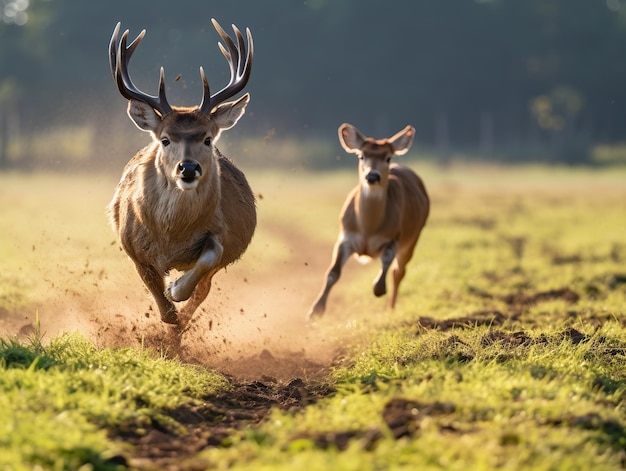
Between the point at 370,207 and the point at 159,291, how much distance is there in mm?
3326

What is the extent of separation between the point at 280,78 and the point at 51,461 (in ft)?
179

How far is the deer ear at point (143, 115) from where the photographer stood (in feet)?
25.6

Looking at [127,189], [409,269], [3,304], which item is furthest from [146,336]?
[409,269]

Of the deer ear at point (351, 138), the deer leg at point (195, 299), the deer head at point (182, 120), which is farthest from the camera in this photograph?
the deer ear at point (351, 138)

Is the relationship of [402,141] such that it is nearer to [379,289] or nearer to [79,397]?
[379,289]

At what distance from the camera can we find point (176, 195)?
7.64m

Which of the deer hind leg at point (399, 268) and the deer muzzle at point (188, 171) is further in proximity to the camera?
the deer hind leg at point (399, 268)

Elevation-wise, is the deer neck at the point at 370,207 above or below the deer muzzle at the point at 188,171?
below

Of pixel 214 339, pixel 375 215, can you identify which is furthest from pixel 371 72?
pixel 214 339

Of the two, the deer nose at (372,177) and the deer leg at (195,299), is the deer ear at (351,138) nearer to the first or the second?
the deer nose at (372,177)

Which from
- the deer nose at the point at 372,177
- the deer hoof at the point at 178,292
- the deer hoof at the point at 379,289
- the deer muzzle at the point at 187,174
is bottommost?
the deer hoof at the point at 379,289

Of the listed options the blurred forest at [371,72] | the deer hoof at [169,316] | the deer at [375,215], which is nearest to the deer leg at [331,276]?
the deer at [375,215]

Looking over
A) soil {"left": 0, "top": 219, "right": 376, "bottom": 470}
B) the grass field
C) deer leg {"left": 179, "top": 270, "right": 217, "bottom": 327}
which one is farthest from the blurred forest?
deer leg {"left": 179, "top": 270, "right": 217, "bottom": 327}

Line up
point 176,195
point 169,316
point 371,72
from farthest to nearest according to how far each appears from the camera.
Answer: point 371,72 < point 169,316 < point 176,195
